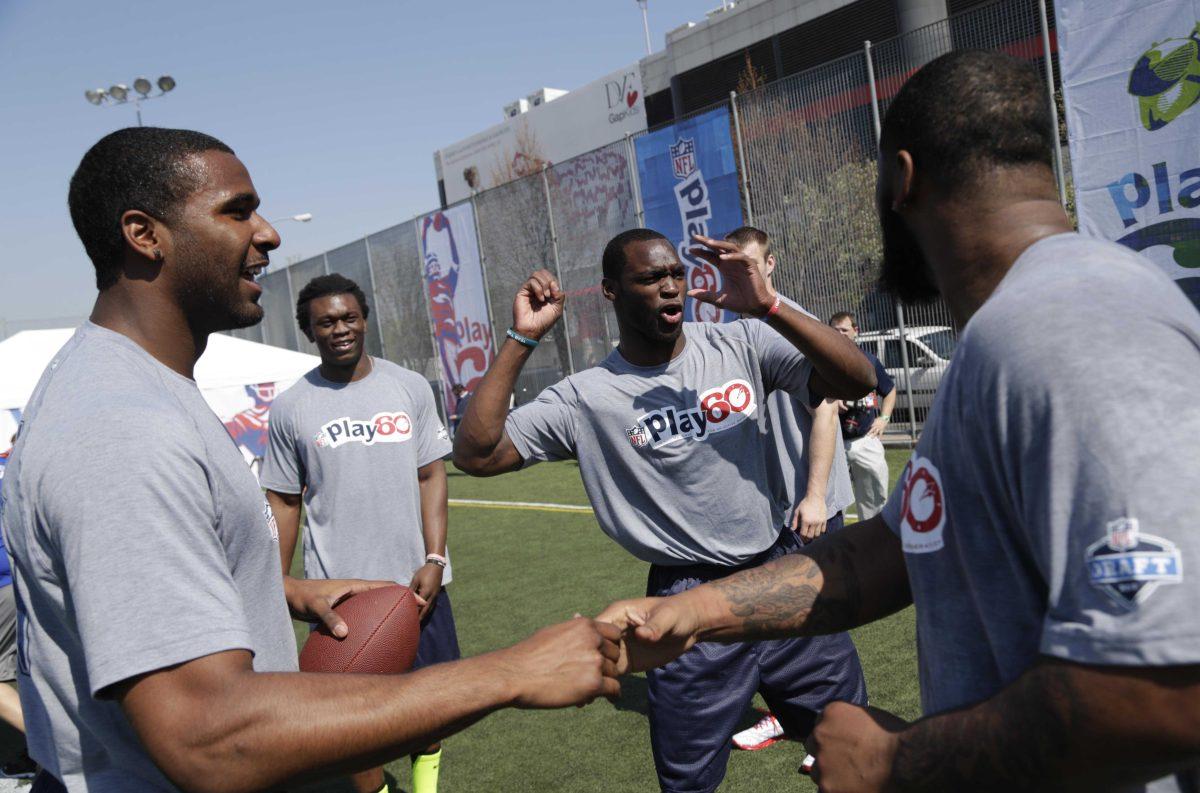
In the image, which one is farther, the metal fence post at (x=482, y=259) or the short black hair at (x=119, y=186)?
the metal fence post at (x=482, y=259)

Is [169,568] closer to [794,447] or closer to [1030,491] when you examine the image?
[1030,491]

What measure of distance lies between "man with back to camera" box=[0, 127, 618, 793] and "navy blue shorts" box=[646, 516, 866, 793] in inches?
60.0

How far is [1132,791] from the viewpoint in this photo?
144 cm

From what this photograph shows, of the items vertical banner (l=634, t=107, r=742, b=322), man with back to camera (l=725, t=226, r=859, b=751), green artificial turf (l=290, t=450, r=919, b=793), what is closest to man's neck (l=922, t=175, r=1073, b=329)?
man with back to camera (l=725, t=226, r=859, b=751)

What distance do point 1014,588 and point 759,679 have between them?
2577 mm

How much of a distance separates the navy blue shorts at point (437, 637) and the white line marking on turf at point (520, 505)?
7.28 metres

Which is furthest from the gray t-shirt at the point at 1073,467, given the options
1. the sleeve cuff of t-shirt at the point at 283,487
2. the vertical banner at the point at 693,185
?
the vertical banner at the point at 693,185

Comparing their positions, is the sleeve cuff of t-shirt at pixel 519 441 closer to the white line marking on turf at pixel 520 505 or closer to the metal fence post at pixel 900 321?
the white line marking on turf at pixel 520 505

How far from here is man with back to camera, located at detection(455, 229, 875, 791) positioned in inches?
148

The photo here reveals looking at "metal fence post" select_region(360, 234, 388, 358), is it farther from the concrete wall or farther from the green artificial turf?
the concrete wall

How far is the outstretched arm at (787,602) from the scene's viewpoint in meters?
2.26

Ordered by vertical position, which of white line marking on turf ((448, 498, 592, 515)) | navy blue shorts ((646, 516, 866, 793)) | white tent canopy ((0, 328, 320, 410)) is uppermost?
white tent canopy ((0, 328, 320, 410))

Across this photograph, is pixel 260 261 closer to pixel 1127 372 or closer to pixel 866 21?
pixel 1127 372

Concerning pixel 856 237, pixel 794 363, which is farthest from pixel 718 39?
pixel 794 363
